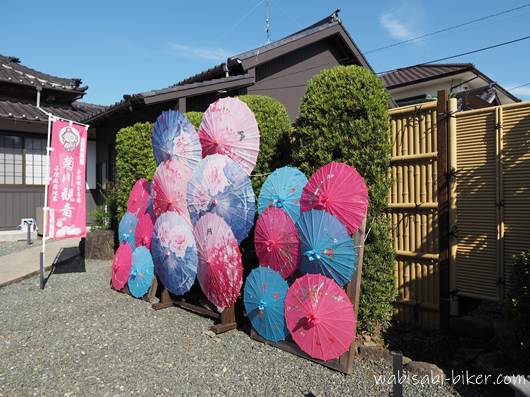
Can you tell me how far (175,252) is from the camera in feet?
18.2

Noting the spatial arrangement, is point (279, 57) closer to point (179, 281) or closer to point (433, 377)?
point (179, 281)

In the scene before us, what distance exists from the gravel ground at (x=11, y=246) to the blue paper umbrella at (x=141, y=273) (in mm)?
6270

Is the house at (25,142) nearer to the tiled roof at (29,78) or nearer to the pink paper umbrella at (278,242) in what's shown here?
the tiled roof at (29,78)

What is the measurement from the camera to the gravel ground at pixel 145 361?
3.59 metres

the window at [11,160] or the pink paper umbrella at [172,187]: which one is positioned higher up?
the window at [11,160]

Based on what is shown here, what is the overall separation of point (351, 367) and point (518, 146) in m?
2.86

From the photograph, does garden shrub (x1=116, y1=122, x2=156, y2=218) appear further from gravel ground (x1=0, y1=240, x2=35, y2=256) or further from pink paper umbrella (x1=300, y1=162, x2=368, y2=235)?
pink paper umbrella (x1=300, y1=162, x2=368, y2=235)

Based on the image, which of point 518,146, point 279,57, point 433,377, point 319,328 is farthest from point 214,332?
point 279,57

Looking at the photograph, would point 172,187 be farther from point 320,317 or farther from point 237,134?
point 320,317

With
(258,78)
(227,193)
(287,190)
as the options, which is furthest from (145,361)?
(258,78)

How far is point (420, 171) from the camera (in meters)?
4.78

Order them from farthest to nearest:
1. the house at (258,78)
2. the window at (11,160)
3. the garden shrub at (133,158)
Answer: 1. the window at (11,160)
2. the house at (258,78)
3. the garden shrub at (133,158)

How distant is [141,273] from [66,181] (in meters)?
2.53

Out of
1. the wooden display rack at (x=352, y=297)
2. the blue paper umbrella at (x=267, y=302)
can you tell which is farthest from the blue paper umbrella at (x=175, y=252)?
the wooden display rack at (x=352, y=297)
